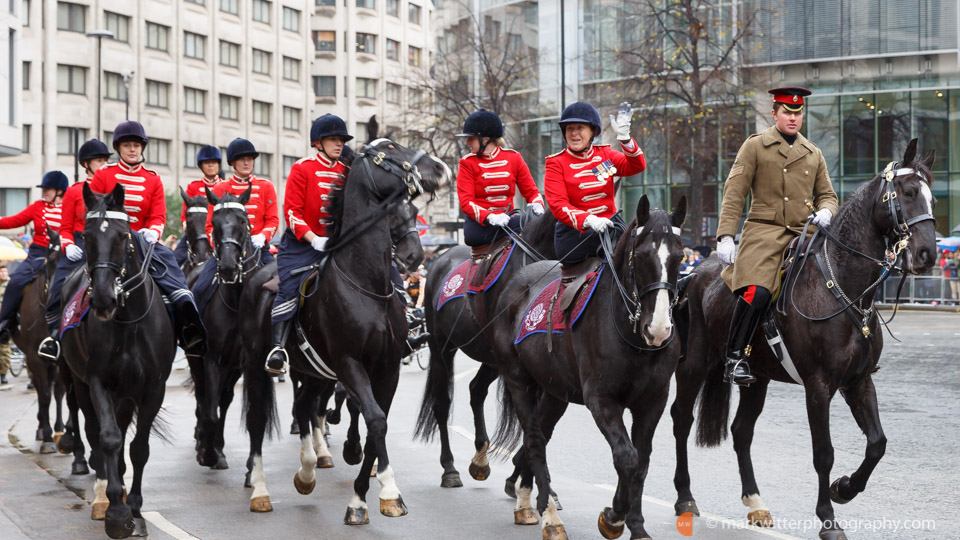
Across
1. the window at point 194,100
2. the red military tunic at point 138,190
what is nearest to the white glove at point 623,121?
the red military tunic at point 138,190

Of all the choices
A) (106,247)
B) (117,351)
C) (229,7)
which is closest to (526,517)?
(117,351)

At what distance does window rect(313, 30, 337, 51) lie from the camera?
8881 cm

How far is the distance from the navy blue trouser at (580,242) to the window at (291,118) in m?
77.0

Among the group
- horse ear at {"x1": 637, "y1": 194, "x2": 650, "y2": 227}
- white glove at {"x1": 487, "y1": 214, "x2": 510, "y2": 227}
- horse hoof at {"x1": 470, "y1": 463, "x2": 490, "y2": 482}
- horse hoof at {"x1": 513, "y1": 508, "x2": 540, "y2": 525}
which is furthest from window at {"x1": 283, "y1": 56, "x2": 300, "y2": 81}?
horse ear at {"x1": 637, "y1": 194, "x2": 650, "y2": 227}

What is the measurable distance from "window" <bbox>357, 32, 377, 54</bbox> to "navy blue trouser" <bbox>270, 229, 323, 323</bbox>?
8226 cm

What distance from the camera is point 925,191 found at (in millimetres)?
8008

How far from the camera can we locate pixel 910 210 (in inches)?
316

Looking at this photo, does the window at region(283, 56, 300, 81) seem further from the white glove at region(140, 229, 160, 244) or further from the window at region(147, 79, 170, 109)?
the white glove at region(140, 229, 160, 244)

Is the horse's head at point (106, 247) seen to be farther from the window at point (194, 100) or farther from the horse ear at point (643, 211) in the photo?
the window at point (194, 100)

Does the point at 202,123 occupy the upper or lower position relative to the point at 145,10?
lower

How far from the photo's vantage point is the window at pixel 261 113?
81.1 meters

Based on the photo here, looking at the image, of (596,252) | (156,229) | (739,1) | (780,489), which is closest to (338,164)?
(156,229)

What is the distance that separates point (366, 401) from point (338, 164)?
211 centimetres

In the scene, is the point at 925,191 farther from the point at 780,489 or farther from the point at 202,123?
the point at 202,123
